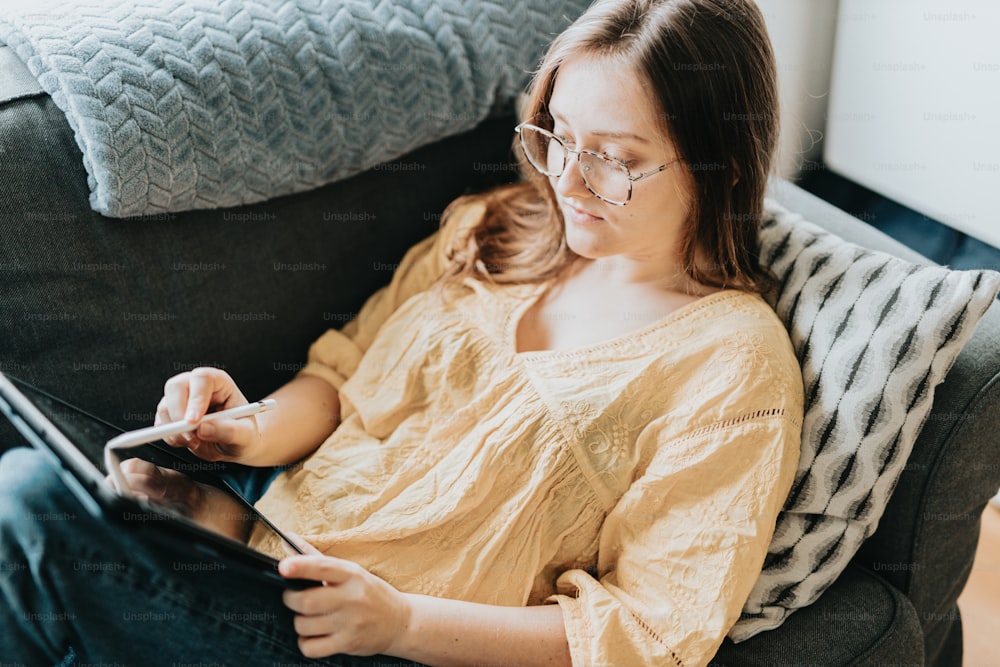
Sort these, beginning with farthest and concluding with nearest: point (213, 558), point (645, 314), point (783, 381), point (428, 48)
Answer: point (428, 48)
point (645, 314)
point (783, 381)
point (213, 558)

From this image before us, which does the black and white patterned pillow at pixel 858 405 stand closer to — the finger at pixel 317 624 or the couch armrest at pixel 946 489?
the couch armrest at pixel 946 489

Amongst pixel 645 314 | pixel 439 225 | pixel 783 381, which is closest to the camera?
pixel 783 381

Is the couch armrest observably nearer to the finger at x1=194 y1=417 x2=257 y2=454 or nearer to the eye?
the eye

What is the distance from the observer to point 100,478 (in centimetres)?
71

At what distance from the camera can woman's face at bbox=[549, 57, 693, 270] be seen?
3.18 ft

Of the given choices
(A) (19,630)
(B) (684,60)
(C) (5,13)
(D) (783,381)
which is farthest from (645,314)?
(C) (5,13)

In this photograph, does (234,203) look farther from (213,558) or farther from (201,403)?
(213,558)

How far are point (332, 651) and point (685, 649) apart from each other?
1.19 ft

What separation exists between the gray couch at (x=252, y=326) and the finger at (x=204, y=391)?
199 mm

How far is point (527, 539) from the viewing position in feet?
3.33

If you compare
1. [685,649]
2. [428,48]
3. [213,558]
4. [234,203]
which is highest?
[428,48]

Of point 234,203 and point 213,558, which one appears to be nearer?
point 213,558

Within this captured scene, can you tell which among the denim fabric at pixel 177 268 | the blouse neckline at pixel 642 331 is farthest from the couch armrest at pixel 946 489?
the denim fabric at pixel 177 268

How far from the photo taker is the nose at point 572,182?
1.00 meters
